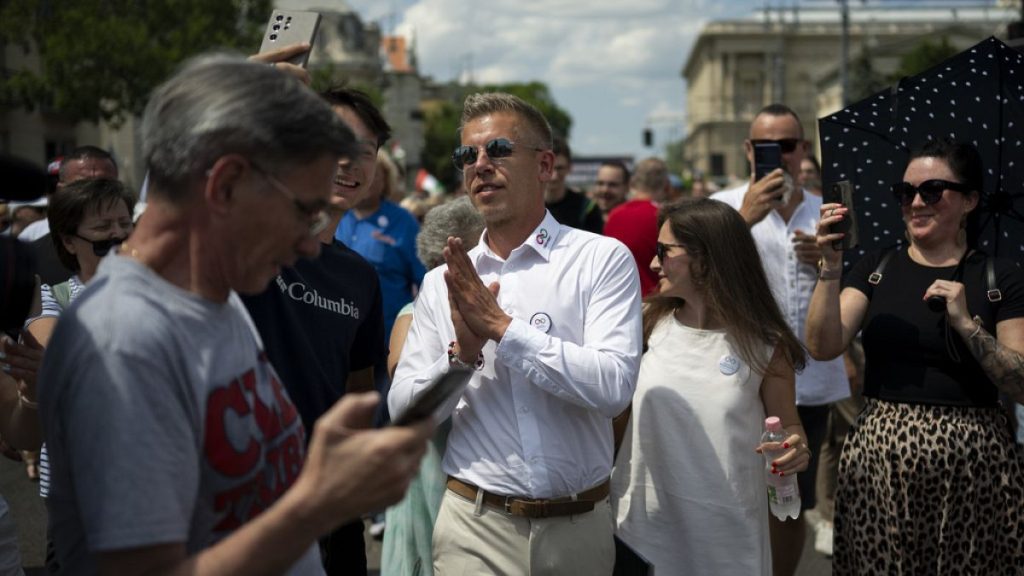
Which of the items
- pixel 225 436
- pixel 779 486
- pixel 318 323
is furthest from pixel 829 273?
pixel 225 436

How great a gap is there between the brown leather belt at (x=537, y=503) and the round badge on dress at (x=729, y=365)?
90cm

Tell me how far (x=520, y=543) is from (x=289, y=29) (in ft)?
5.42

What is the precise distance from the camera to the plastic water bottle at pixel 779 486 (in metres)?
4.13

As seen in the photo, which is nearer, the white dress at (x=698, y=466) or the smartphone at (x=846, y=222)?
the white dress at (x=698, y=466)

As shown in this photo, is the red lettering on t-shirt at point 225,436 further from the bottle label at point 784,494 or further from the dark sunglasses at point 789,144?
the dark sunglasses at point 789,144

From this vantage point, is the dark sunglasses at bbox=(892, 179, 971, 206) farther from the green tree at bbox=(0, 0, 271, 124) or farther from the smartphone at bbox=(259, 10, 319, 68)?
the green tree at bbox=(0, 0, 271, 124)

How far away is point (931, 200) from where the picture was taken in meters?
4.43

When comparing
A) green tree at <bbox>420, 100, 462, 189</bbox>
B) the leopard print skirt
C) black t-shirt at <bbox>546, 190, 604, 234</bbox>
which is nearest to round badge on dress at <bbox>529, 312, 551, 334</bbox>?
the leopard print skirt

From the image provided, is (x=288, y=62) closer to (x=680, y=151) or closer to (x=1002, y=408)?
(x=1002, y=408)

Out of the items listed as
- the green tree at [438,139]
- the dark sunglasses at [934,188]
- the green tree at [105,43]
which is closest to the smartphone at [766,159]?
the dark sunglasses at [934,188]

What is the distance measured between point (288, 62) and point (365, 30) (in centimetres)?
11167

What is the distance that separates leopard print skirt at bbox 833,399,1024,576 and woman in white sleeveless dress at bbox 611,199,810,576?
39 cm

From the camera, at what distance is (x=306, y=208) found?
192 centimetres

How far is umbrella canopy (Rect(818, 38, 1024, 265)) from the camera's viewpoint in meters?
4.67
